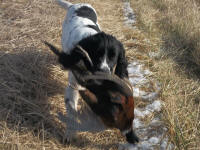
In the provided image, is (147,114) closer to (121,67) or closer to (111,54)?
(121,67)

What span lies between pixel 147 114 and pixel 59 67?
5.39 ft

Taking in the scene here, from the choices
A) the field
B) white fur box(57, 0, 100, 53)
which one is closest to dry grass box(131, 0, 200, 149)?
the field

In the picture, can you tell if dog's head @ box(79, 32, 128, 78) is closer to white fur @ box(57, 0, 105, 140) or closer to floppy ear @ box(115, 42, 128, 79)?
floppy ear @ box(115, 42, 128, 79)

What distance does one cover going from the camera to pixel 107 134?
2.74 meters

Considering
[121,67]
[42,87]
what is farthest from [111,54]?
[42,87]

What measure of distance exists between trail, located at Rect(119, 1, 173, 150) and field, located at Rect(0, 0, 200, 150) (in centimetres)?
10

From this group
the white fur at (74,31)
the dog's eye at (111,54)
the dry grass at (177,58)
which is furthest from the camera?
Answer: the white fur at (74,31)

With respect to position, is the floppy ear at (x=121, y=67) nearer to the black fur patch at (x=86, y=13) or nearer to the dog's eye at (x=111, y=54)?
the dog's eye at (x=111, y=54)

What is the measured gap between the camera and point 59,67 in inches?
152

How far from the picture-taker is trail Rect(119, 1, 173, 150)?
101 inches

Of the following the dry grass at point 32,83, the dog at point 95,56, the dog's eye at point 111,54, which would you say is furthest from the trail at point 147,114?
the dog's eye at point 111,54

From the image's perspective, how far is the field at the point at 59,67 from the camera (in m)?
2.57

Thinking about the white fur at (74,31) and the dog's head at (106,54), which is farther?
the white fur at (74,31)

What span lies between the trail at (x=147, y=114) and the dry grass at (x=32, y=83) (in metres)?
0.29
